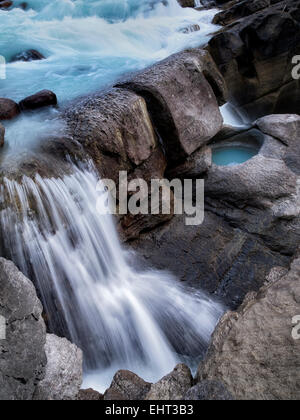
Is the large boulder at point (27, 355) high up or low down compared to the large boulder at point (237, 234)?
up

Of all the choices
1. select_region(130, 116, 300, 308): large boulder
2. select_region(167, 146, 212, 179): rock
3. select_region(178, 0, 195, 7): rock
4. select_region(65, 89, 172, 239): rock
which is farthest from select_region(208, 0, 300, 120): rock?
select_region(178, 0, 195, 7): rock

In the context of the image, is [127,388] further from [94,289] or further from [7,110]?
[7,110]

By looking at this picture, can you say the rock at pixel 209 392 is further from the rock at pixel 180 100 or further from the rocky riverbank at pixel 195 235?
the rock at pixel 180 100

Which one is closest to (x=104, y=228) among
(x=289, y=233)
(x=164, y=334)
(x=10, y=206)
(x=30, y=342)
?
(x=10, y=206)

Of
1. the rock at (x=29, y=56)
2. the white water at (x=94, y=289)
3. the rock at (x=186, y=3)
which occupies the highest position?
the rock at (x=186, y=3)

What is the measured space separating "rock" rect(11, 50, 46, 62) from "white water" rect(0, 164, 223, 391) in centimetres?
631

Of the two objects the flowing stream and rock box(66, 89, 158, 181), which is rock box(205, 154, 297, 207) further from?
the flowing stream

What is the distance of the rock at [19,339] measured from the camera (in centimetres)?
177

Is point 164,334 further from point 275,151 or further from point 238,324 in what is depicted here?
point 275,151

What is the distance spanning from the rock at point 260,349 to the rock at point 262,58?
557cm

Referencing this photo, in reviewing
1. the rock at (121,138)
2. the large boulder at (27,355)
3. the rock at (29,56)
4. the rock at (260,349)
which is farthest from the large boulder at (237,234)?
the rock at (29,56)

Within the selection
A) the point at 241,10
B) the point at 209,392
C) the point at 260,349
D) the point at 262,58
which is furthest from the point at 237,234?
the point at 241,10

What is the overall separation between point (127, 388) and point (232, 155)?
13.9 ft

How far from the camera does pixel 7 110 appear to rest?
460 centimetres
